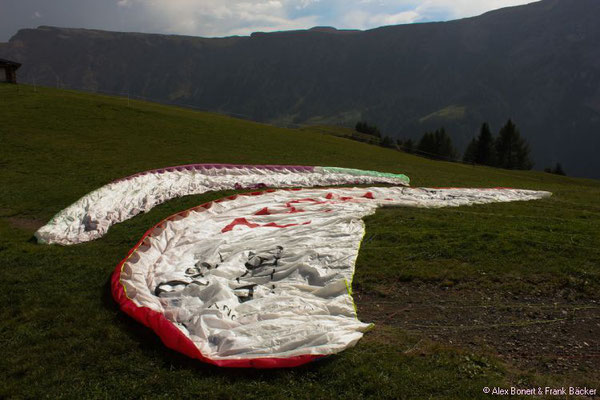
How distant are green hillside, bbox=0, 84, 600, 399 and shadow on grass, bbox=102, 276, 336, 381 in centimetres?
3

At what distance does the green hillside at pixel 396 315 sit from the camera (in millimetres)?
5316

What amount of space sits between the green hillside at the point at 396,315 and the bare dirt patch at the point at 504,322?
0.03m

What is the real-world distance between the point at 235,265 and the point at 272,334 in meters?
3.01

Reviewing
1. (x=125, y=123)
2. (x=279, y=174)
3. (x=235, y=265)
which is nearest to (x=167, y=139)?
(x=125, y=123)

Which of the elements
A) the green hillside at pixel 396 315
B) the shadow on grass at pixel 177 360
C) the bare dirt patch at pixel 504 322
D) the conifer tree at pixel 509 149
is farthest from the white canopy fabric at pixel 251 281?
the conifer tree at pixel 509 149

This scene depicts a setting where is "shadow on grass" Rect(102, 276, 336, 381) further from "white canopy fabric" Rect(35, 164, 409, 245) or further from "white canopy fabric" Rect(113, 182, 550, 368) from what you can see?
"white canopy fabric" Rect(35, 164, 409, 245)

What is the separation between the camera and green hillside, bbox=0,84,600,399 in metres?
5.32

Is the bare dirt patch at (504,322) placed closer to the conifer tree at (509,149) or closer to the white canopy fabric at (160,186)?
the white canopy fabric at (160,186)

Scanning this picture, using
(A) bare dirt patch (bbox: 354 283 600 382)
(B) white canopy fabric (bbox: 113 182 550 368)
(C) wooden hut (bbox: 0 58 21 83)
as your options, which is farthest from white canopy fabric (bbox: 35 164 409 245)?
(C) wooden hut (bbox: 0 58 21 83)

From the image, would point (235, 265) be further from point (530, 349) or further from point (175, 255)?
point (530, 349)

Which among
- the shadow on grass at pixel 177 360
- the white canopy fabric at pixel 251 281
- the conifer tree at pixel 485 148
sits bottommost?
the shadow on grass at pixel 177 360

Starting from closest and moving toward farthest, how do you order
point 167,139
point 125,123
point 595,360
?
point 595,360
point 167,139
point 125,123

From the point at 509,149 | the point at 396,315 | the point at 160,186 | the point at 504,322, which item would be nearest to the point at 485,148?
the point at 509,149

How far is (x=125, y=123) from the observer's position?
3353 centimetres
